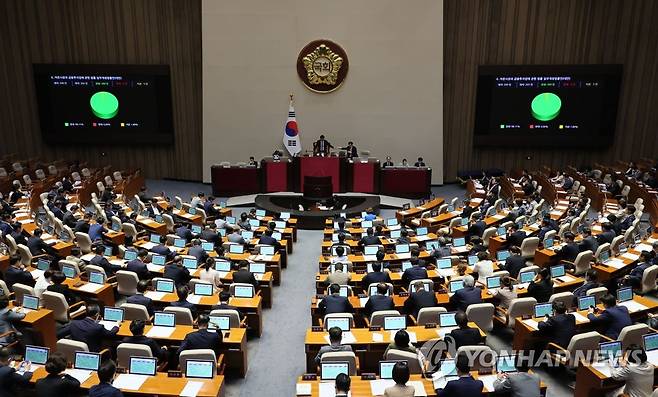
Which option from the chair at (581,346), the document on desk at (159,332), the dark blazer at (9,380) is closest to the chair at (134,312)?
the document on desk at (159,332)

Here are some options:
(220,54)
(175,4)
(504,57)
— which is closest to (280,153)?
(220,54)

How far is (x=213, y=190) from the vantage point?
20.2 m

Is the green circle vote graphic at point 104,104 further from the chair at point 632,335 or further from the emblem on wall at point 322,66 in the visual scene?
the chair at point 632,335

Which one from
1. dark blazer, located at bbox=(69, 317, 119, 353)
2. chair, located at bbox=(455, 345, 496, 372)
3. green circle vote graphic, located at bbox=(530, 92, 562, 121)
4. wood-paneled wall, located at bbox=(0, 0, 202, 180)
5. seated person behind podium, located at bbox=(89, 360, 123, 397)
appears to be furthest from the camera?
wood-paneled wall, located at bbox=(0, 0, 202, 180)

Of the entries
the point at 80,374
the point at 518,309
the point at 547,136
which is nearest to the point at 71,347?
the point at 80,374

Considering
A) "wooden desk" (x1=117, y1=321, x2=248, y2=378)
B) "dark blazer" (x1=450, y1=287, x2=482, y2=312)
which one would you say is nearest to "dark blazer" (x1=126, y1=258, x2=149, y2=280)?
"wooden desk" (x1=117, y1=321, x2=248, y2=378)

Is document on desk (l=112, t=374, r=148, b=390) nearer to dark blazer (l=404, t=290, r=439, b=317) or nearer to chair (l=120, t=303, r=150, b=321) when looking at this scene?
chair (l=120, t=303, r=150, b=321)

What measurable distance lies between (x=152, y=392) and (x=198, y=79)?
17438mm

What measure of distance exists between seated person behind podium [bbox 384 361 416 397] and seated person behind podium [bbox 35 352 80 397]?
3.49 metres

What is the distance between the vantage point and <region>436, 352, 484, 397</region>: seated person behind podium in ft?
18.8

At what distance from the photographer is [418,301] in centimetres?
834

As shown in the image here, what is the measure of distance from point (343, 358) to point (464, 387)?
1509 millimetres

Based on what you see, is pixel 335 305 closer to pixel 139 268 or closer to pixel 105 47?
pixel 139 268

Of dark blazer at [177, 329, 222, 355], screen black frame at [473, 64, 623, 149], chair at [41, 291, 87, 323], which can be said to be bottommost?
chair at [41, 291, 87, 323]
